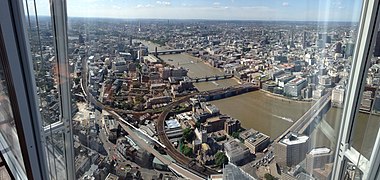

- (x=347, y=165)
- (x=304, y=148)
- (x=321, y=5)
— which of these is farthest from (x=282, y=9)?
(x=347, y=165)

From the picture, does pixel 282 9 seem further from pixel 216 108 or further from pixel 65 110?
pixel 65 110

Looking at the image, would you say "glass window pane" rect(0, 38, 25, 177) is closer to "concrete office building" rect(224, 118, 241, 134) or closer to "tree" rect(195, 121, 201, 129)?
"tree" rect(195, 121, 201, 129)

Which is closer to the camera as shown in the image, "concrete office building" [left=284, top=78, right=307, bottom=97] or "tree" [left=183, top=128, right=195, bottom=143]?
"concrete office building" [left=284, top=78, right=307, bottom=97]

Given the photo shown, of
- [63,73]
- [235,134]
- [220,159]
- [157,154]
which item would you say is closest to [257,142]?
[235,134]

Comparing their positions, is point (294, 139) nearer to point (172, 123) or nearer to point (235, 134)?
point (235, 134)

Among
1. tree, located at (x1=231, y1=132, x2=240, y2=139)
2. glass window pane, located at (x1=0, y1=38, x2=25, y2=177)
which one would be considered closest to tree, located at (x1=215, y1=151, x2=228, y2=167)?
tree, located at (x1=231, y1=132, x2=240, y2=139)

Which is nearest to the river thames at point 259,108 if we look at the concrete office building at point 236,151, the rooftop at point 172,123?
the concrete office building at point 236,151

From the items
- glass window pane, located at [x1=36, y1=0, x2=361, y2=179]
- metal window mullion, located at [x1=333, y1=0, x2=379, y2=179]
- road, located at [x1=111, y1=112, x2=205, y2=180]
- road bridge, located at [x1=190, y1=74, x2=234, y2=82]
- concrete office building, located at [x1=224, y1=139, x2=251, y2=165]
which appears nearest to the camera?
metal window mullion, located at [x1=333, y1=0, x2=379, y2=179]

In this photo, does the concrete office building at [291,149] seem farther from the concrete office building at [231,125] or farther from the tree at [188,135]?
the tree at [188,135]
